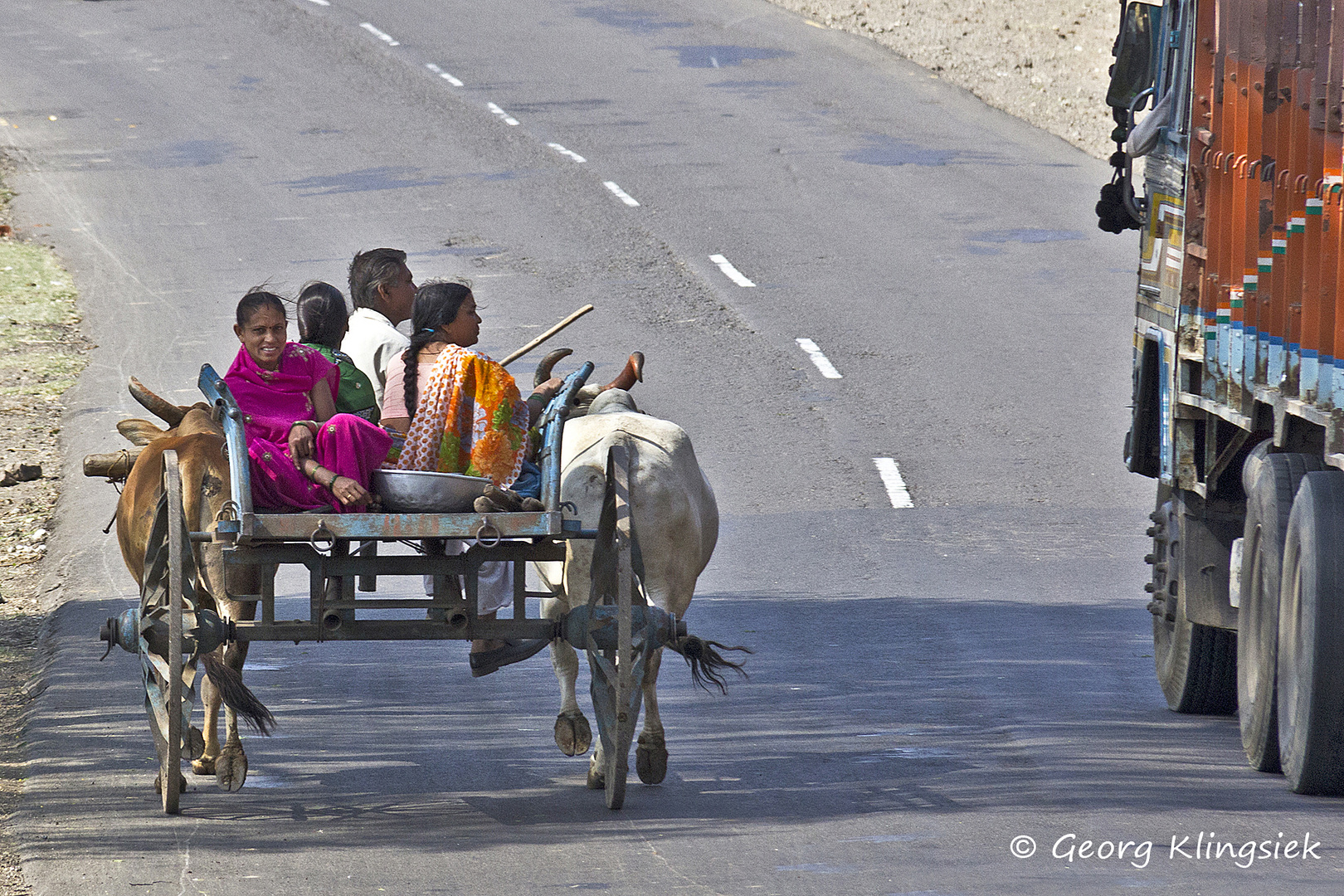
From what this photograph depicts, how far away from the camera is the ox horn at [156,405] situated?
726 centimetres

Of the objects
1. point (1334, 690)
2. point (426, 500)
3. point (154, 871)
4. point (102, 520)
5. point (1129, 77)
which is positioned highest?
point (1129, 77)

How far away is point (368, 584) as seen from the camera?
7.10 m

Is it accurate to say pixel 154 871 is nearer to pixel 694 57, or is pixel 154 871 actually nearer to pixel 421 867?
pixel 421 867

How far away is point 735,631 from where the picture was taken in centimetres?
1062

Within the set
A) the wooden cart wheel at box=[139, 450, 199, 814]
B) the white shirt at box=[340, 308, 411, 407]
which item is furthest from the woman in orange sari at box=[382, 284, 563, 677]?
the white shirt at box=[340, 308, 411, 407]

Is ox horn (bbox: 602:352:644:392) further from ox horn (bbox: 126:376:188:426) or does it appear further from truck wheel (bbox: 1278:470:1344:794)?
truck wheel (bbox: 1278:470:1344:794)

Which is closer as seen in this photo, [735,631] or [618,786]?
[618,786]

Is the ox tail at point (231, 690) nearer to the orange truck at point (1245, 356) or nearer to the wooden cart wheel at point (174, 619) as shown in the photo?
the wooden cart wheel at point (174, 619)

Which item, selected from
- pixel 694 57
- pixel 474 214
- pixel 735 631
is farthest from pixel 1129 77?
pixel 694 57

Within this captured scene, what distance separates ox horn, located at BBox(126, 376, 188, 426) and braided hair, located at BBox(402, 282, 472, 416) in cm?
99

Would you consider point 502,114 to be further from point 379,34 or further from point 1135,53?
point 1135,53

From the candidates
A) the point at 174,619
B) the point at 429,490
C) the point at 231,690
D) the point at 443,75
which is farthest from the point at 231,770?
the point at 443,75

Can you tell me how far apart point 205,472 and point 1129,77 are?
562 cm

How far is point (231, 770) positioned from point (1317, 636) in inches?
167
